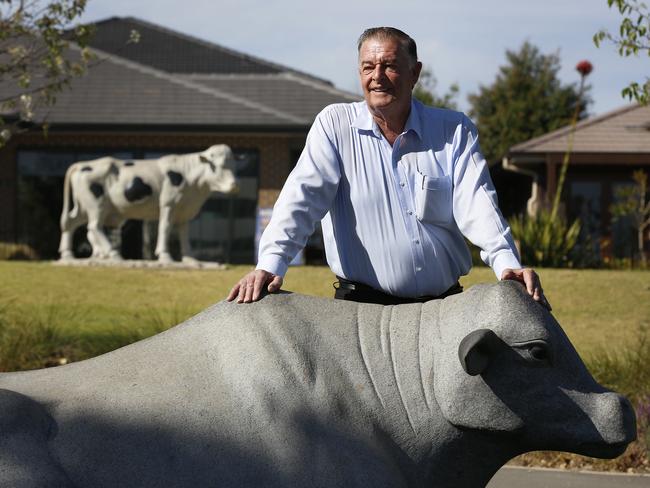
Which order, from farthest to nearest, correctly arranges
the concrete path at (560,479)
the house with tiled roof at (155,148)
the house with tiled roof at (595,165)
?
the house with tiled roof at (595,165) → the house with tiled roof at (155,148) → the concrete path at (560,479)

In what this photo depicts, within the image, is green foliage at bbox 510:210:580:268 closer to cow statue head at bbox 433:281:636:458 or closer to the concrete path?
the concrete path

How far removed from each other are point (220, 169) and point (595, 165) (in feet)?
36.2

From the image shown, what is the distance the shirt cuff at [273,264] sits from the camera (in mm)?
3648

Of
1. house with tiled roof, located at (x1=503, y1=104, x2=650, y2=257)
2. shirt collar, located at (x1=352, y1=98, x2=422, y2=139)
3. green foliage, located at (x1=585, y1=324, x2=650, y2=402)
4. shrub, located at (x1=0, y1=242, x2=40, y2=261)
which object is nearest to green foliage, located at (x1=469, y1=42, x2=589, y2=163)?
house with tiled roof, located at (x1=503, y1=104, x2=650, y2=257)

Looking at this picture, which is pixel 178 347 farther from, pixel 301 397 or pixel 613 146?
pixel 613 146

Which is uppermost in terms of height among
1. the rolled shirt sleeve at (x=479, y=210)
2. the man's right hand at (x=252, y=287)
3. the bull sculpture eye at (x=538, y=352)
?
the rolled shirt sleeve at (x=479, y=210)

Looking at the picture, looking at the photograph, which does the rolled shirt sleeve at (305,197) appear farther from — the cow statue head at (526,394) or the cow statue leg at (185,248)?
the cow statue leg at (185,248)

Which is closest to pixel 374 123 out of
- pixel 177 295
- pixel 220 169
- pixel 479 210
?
pixel 479 210

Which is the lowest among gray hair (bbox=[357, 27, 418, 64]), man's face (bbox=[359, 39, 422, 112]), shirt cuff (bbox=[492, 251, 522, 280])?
shirt cuff (bbox=[492, 251, 522, 280])

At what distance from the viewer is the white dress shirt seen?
12.7 ft

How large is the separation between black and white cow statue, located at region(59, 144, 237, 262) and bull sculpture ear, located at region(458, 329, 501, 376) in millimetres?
12211

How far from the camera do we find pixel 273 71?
26.8 m

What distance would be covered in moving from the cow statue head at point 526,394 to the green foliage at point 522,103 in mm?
34838

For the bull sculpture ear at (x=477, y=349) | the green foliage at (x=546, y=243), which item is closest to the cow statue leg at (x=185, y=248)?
the green foliage at (x=546, y=243)
